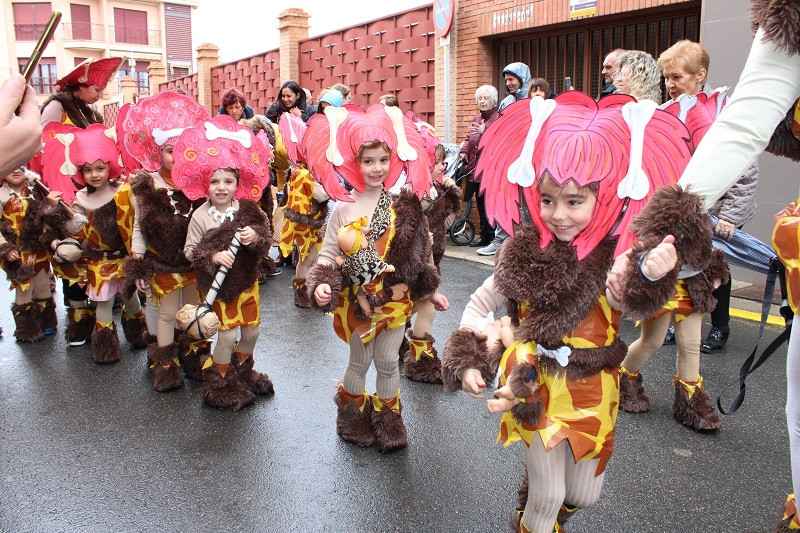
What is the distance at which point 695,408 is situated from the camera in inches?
159

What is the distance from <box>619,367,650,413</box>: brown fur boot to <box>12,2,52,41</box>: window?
5116 centimetres

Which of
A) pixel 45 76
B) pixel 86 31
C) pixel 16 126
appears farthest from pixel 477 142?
pixel 45 76

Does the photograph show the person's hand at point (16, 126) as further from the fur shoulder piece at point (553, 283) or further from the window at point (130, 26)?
the window at point (130, 26)

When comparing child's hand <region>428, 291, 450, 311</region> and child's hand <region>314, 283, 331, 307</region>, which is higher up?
child's hand <region>314, 283, 331, 307</region>

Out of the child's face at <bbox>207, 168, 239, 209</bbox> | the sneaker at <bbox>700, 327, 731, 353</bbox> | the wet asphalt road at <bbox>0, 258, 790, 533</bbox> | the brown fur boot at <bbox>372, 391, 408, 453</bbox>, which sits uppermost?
the child's face at <bbox>207, 168, 239, 209</bbox>

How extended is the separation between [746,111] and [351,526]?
2.35 m

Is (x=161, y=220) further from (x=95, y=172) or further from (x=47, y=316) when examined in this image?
(x=47, y=316)

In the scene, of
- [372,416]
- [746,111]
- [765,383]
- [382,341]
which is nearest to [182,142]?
[382,341]

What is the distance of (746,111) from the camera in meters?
2.12

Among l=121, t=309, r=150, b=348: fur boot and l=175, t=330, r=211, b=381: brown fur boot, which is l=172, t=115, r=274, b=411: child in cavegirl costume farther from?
l=121, t=309, r=150, b=348: fur boot

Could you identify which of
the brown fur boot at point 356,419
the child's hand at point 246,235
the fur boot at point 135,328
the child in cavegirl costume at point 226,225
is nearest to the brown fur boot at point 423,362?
the brown fur boot at point 356,419

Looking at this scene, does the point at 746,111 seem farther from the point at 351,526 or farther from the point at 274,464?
the point at 274,464

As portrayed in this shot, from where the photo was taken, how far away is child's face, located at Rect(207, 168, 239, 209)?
4293mm

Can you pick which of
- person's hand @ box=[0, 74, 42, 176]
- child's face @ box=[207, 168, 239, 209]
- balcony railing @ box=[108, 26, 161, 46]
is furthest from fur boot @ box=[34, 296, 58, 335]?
balcony railing @ box=[108, 26, 161, 46]
